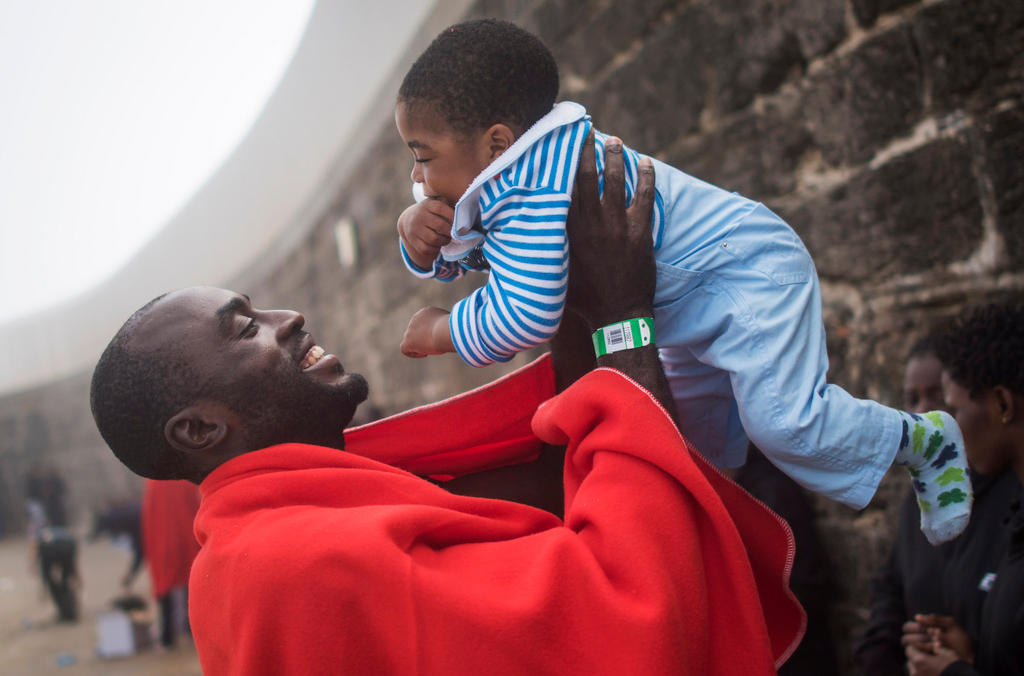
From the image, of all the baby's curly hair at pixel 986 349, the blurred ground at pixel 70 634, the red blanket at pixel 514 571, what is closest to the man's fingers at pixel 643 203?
the red blanket at pixel 514 571

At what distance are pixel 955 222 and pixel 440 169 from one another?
1388 mm

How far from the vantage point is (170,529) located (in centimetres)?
663

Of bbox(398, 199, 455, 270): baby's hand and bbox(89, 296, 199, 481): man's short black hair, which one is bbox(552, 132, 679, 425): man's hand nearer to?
bbox(398, 199, 455, 270): baby's hand

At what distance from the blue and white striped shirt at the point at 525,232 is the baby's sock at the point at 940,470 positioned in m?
0.57

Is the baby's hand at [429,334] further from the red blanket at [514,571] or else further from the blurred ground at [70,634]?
the blurred ground at [70,634]

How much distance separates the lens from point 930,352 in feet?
7.48

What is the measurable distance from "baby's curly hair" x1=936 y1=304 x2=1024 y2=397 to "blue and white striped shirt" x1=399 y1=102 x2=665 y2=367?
1.04 meters

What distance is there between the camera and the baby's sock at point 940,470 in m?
1.47

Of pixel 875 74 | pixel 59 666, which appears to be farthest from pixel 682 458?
pixel 59 666

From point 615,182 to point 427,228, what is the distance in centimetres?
38

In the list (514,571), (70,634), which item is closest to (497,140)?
(514,571)

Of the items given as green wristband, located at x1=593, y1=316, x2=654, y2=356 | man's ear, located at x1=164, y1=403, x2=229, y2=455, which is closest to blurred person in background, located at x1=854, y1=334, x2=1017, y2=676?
green wristband, located at x1=593, y1=316, x2=654, y2=356

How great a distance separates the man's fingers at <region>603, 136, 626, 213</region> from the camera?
1.40 metres

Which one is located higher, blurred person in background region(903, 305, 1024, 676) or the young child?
the young child
